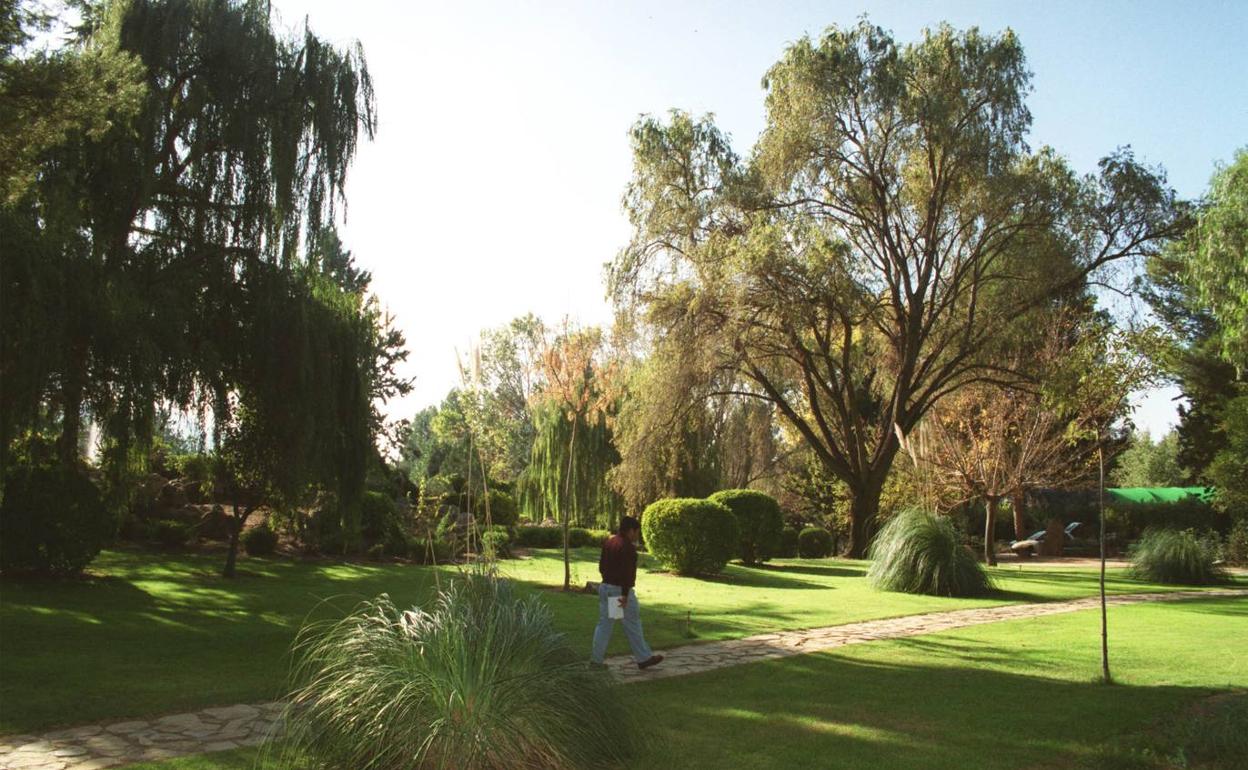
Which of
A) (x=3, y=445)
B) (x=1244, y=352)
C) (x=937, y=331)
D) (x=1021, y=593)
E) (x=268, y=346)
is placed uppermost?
(x=937, y=331)

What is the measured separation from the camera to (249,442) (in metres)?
13.0

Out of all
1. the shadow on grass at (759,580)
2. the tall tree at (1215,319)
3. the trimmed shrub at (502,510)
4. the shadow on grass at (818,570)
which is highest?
the tall tree at (1215,319)

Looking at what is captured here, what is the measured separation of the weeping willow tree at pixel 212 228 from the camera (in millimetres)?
10594

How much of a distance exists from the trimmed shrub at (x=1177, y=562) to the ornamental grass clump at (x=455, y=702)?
1916cm

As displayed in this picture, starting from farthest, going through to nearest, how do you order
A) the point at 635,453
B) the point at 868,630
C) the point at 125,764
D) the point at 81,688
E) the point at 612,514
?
the point at 612,514, the point at 635,453, the point at 868,630, the point at 81,688, the point at 125,764

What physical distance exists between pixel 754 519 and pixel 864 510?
242 inches

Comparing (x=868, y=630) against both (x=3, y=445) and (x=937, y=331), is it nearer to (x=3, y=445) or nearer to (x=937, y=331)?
(x=3, y=445)

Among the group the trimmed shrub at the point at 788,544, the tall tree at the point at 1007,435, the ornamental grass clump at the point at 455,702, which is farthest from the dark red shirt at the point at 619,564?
the trimmed shrub at the point at 788,544

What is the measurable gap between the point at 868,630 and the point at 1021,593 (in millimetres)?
7104

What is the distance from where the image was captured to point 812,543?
27.8 m

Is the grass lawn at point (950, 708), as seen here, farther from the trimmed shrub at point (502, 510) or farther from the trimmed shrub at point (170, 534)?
the trimmed shrub at point (502, 510)

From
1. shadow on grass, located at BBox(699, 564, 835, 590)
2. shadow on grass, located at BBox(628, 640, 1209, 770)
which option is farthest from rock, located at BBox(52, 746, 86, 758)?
shadow on grass, located at BBox(699, 564, 835, 590)

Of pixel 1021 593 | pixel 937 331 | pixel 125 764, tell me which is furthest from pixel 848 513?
pixel 125 764

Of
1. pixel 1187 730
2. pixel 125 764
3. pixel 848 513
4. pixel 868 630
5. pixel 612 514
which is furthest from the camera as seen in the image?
pixel 612 514
